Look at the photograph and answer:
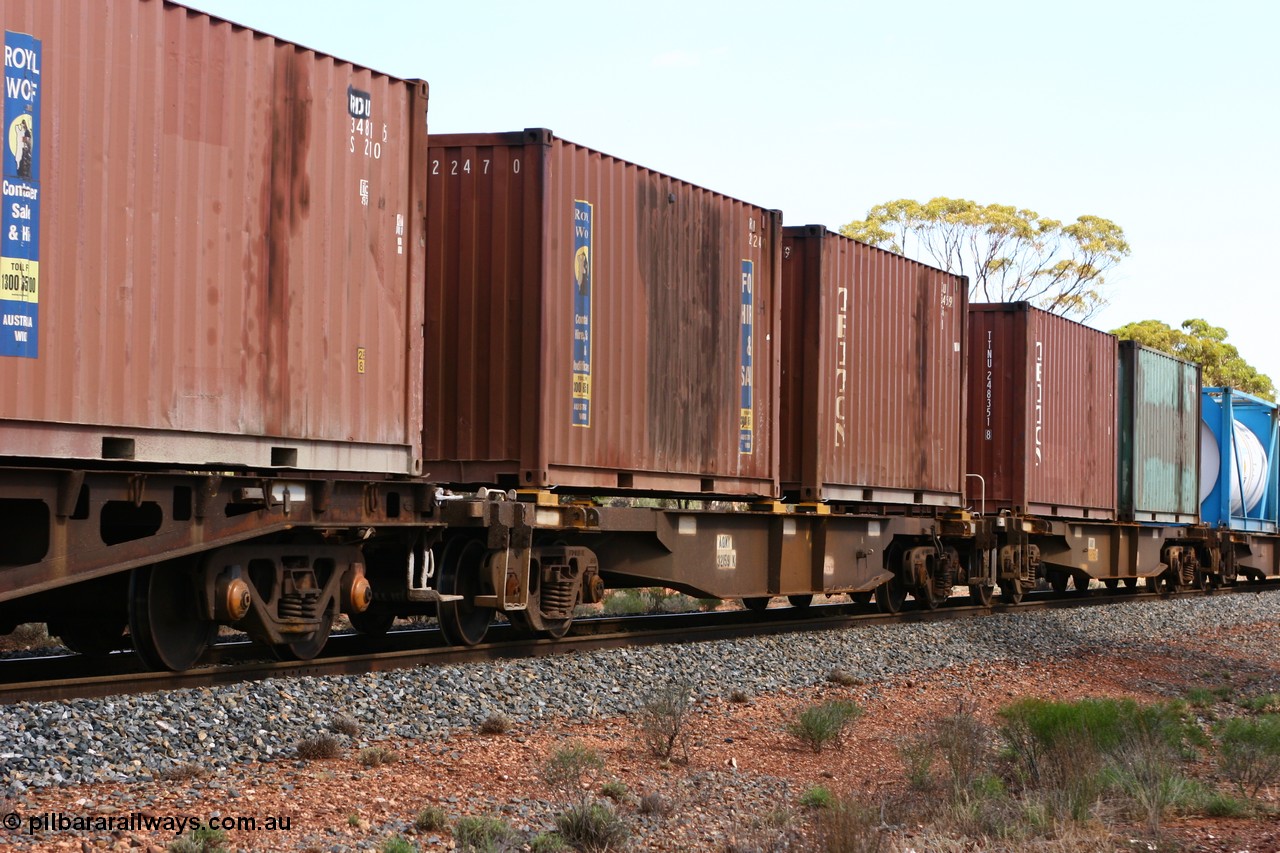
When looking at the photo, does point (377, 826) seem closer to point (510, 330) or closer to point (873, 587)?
point (510, 330)

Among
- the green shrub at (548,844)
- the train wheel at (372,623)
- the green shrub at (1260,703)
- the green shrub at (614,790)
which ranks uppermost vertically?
the train wheel at (372,623)

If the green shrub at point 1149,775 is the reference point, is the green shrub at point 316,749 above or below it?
above

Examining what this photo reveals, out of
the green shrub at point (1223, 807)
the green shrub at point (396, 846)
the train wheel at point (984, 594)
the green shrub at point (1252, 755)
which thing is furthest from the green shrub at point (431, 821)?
the train wheel at point (984, 594)

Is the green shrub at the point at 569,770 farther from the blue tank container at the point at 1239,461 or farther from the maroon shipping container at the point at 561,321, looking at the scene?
the blue tank container at the point at 1239,461

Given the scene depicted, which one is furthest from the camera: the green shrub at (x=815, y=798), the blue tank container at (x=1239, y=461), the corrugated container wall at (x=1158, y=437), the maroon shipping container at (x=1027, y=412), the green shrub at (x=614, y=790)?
the blue tank container at (x=1239, y=461)

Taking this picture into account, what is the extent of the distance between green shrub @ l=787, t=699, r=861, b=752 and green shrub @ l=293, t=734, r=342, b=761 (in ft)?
9.64

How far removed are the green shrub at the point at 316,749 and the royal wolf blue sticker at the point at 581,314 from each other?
4264 mm

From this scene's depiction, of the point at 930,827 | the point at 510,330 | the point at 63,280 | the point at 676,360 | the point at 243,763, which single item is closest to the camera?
the point at 930,827

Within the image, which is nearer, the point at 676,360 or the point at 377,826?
the point at 377,826

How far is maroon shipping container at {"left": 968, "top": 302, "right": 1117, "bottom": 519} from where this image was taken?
18203mm

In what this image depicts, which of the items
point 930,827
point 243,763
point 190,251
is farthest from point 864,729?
point 190,251

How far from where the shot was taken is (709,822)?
6242 millimetres

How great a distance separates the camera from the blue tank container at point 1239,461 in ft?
83.7

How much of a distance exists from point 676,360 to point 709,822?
20.3 feet
